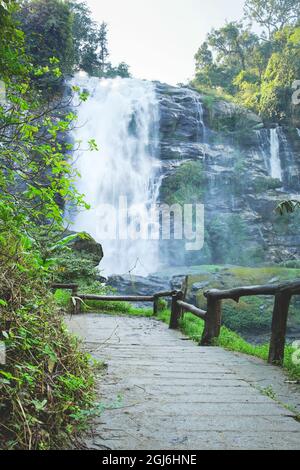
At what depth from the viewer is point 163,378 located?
342 centimetres

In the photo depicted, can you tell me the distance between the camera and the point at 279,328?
4.19m

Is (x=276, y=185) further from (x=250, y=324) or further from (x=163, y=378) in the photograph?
(x=163, y=378)

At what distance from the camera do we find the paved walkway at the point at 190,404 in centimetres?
211

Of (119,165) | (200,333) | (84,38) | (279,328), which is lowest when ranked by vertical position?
(200,333)

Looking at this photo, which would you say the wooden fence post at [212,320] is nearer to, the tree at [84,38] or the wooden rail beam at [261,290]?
the wooden rail beam at [261,290]

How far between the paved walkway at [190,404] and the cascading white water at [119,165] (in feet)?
55.4

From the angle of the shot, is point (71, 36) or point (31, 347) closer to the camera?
point (31, 347)

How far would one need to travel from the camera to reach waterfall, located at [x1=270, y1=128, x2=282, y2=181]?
27.0 m

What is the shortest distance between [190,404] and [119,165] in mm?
22001

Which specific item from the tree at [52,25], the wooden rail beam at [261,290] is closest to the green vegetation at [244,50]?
the tree at [52,25]

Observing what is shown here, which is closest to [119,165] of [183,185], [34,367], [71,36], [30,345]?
[183,185]

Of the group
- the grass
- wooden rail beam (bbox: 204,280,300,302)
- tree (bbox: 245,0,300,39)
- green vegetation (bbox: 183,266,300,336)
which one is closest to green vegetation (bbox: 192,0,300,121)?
tree (bbox: 245,0,300,39)

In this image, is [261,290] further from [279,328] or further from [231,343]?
[231,343]

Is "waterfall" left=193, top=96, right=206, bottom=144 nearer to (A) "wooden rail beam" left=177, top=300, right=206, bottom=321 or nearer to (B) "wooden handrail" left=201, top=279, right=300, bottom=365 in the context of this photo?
(A) "wooden rail beam" left=177, top=300, right=206, bottom=321
